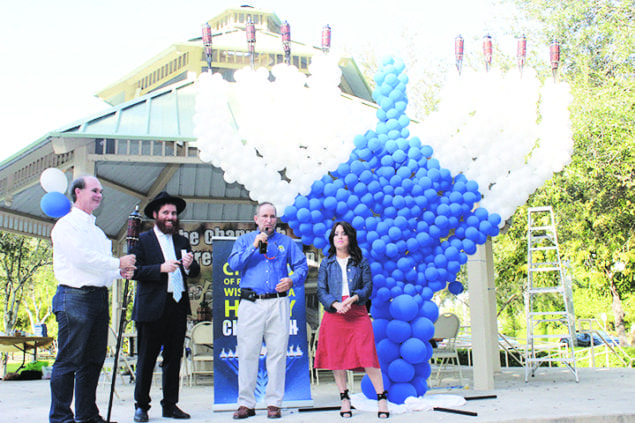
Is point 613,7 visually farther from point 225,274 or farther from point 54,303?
point 54,303

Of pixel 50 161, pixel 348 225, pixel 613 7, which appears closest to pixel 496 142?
pixel 348 225

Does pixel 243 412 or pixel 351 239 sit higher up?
pixel 351 239

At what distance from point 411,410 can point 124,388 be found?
4.70m

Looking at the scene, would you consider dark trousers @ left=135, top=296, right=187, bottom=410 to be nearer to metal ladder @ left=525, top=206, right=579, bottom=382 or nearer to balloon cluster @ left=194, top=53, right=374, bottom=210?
balloon cluster @ left=194, top=53, right=374, bottom=210

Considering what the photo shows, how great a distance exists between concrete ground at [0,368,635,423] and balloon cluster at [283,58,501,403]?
2.11 feet

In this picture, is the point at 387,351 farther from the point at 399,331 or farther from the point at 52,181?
the point at 52,181

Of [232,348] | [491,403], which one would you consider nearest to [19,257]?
[232,348]

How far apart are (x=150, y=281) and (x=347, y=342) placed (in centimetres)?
174

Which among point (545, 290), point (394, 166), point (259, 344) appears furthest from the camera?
point (545, 290)

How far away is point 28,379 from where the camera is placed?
1032cm

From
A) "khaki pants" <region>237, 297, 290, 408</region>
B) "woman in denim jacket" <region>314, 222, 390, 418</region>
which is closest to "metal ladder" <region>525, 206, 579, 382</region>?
"woman in denim jacket" <region>314, 222, 390, 418</region>

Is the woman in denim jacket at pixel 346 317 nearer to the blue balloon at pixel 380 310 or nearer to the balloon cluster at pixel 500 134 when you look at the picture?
the blue balloon at pixel 380 310

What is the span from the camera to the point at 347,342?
5.05 meters

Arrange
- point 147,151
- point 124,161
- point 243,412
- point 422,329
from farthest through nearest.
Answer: point 147,151
point 124,161
point 422,329
point 243,412
